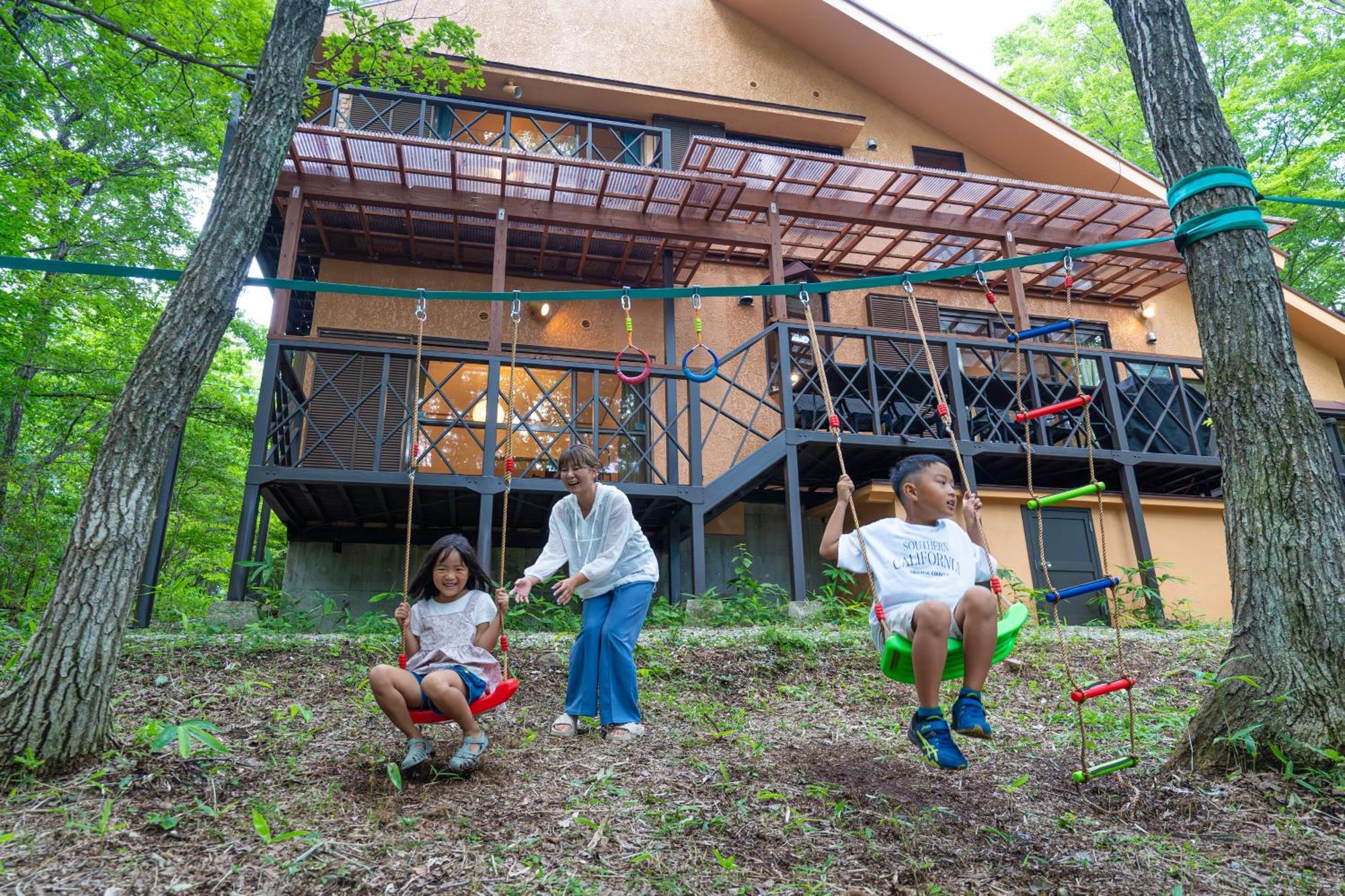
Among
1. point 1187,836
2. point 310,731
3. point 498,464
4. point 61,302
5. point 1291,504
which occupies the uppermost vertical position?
point 61,302

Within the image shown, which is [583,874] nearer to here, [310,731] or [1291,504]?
[310,731]

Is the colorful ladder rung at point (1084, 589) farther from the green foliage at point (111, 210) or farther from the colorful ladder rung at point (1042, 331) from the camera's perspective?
the green foliage at point (111, 210)

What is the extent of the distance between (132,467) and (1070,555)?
8.52 metres

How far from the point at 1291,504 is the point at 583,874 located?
9.89ft

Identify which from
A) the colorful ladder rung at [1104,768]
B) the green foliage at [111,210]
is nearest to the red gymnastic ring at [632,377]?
the green foliage at [111,210]

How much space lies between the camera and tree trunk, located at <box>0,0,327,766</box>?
311cm

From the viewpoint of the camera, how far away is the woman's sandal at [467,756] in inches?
130

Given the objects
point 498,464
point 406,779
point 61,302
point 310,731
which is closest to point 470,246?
point 498,464

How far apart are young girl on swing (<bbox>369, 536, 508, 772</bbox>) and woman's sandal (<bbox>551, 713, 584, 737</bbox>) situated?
1.06 feet

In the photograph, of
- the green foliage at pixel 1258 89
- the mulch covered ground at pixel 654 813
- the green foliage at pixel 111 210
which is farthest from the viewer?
the green foliage at pixel 1258 89

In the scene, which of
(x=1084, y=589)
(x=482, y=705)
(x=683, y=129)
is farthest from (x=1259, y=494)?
(x=683, y=129)

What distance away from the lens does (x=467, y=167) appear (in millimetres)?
8180

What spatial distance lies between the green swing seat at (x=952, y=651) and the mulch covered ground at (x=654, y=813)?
18.7 inches

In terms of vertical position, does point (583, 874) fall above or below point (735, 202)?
below
